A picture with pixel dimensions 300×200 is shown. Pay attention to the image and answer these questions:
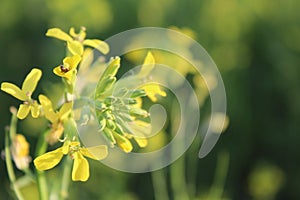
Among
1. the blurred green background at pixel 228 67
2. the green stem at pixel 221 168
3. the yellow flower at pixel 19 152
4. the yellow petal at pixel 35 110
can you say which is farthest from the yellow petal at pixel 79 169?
the green stem at pixel 221 168

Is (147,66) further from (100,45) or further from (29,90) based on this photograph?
(29,90)

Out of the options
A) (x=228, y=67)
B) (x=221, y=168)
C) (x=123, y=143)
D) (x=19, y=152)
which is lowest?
(x=221, y=168)

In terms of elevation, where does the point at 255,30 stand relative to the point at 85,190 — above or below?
above

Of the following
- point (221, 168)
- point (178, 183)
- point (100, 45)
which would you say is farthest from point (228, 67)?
point (100, 45)

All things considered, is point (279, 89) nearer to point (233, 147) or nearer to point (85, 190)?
point (233, 147)

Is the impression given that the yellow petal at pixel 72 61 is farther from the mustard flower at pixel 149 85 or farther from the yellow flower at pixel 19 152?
the yellow flower at pixel 19 152

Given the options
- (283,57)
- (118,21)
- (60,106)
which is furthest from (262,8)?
(60,106)
